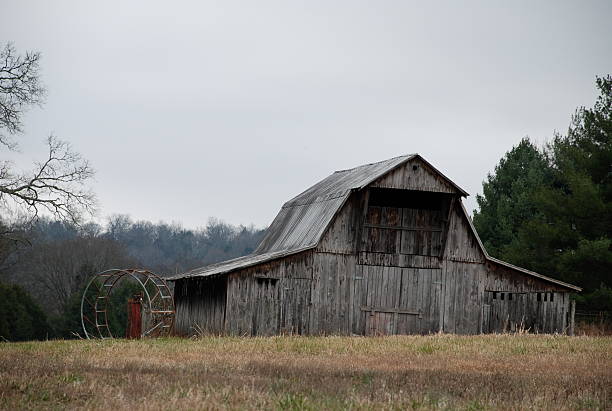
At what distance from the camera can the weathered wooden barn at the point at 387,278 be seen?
34000 millimetres

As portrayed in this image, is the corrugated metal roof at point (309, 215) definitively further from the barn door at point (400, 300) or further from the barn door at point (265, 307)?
the barn door at point (400, 300)

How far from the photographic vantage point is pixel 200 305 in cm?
3806

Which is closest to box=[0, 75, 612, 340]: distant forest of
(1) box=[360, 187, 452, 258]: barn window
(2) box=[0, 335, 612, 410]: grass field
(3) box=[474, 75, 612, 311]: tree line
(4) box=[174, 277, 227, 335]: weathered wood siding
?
(3) box=[474, 75, 612, 311]: tree line

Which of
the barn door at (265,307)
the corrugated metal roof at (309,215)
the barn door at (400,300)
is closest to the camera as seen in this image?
the barn door at (265,307)

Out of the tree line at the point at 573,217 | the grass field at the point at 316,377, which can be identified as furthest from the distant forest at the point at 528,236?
the grass field at the point at 316,377

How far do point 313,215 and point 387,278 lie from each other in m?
4.86

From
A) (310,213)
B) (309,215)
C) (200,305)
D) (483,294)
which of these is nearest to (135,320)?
(200,305)

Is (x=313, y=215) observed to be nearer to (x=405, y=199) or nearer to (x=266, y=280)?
(x=405, y=199)

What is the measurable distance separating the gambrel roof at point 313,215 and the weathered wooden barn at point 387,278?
0.37 ft

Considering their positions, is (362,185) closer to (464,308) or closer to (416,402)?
(464,308)

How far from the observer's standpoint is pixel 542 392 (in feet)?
46.1

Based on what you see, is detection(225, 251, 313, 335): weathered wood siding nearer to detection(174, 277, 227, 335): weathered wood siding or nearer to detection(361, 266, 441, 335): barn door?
detection(174, 277, 227, 335): weathered wood siding

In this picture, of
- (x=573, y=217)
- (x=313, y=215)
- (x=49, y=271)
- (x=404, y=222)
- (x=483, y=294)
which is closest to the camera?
(x=404, y=222)

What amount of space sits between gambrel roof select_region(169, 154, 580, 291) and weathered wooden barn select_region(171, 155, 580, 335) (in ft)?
0.37
